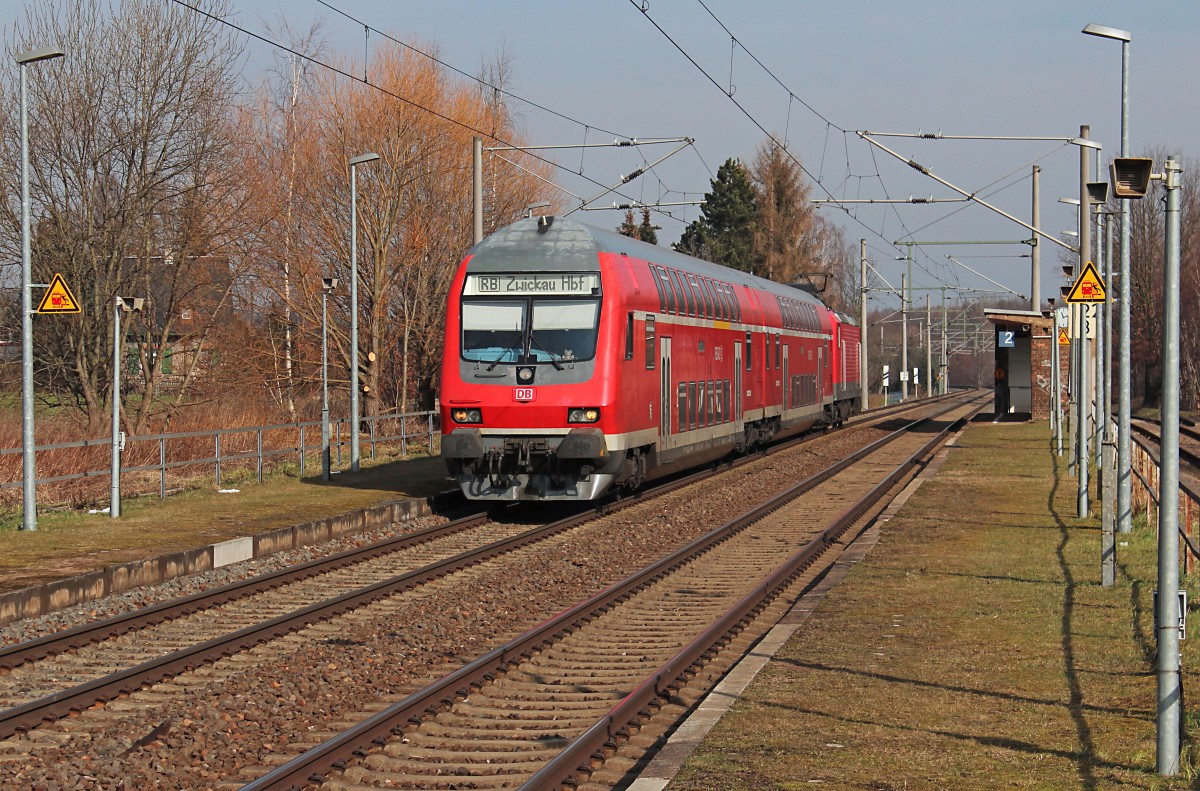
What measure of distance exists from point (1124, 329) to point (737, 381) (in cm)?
1388

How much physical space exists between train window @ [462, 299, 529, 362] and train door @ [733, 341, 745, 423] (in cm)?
778

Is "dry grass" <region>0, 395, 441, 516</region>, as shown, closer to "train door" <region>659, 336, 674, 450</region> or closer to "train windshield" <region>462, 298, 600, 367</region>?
"train windshield" <region>462, 298, 600, 367</region>

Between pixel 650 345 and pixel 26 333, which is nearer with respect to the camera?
pixel 26 333

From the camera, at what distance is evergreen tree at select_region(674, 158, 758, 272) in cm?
8181

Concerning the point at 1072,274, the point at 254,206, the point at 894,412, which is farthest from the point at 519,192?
the point at 894,412

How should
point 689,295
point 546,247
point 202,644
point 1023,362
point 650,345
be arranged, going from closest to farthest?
point 202,644, point 546,247, point 650,345, point 689,295, point 1023,362

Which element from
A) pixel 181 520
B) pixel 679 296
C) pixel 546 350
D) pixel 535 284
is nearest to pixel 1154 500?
pixel 679 296

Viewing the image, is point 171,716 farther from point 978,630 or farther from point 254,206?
point 254,206

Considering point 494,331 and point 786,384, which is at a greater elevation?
point 494,331

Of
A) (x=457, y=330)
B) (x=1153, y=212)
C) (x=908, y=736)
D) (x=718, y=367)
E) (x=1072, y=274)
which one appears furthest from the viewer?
(x=1153, y=212)

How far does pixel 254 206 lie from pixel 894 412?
103 ft

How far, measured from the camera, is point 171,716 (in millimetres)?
8391

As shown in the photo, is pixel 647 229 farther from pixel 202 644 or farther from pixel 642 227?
pixel 202 644

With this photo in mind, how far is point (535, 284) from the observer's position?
60.3 ft
